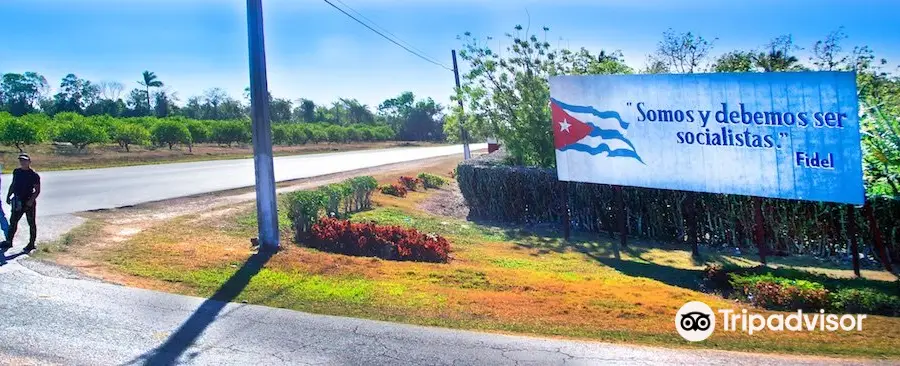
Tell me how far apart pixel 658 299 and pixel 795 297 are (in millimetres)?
1473

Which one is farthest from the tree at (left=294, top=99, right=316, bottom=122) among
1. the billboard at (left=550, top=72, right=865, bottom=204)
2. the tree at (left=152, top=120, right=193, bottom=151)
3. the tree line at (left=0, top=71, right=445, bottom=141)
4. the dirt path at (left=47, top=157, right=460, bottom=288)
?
the billboard at (left=550, top=72, right=865, bottom=204)

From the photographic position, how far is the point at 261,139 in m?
8.84

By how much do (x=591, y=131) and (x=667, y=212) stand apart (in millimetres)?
2524

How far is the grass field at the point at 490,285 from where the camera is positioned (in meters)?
5.73

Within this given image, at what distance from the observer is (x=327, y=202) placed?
12195 millimetres

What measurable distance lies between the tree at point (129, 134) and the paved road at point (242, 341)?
35.7 meters

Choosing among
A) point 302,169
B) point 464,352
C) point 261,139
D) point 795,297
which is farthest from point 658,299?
point 302,169

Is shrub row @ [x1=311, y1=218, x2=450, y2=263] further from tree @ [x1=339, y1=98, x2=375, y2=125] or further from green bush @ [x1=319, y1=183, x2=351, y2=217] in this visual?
tree @ [x1=339, y1=98, x2=375, y2=125]

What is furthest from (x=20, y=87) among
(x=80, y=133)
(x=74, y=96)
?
(x=80, y=133)

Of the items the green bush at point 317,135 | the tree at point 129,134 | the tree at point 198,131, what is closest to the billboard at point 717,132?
the tree at point 129,134

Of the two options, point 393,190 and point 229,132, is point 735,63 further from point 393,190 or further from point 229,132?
point 229,132

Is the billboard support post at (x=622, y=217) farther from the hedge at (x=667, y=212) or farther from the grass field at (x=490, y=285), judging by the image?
the grass field at (x=490, y=285)

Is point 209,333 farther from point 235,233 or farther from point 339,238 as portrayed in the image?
point 235,233

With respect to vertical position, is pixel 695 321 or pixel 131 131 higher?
pixel 131 131
